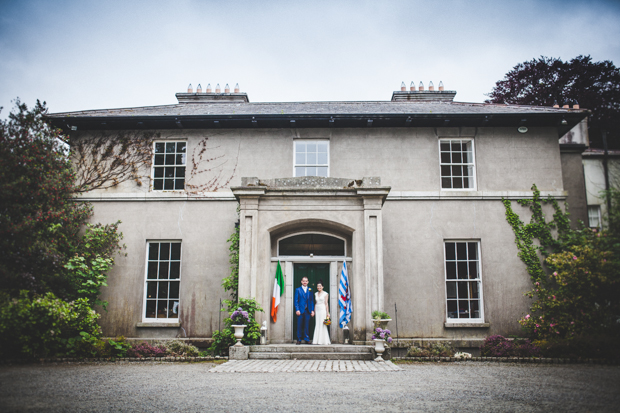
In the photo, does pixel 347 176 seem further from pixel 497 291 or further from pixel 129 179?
pixel 129 179

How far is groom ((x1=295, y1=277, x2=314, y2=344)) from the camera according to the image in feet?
41.0

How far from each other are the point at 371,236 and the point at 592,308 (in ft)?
28.4

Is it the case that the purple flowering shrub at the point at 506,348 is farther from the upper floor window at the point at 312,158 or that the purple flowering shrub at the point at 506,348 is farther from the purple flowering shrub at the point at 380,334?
the upper floor window at the point at 312,158

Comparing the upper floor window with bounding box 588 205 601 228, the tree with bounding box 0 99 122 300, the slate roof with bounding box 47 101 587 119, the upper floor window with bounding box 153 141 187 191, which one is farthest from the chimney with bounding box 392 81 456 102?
the upper floor window with bounding box 588 205 601 228

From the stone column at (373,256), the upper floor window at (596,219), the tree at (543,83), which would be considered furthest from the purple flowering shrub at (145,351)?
the tree at (543,83)

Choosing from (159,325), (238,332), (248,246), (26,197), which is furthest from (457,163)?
(26,197)

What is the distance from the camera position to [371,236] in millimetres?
12164

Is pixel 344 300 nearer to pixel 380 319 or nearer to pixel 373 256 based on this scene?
pixel 380 319

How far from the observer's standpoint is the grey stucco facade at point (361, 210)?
12.5 m

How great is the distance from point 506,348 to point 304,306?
5.66 metres

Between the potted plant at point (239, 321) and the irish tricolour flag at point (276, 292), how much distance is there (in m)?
1.06

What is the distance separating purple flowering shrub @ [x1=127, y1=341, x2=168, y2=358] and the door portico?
2634mm

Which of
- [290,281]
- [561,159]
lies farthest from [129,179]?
[561,159]

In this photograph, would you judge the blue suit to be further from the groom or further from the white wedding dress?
the white wedding dress
